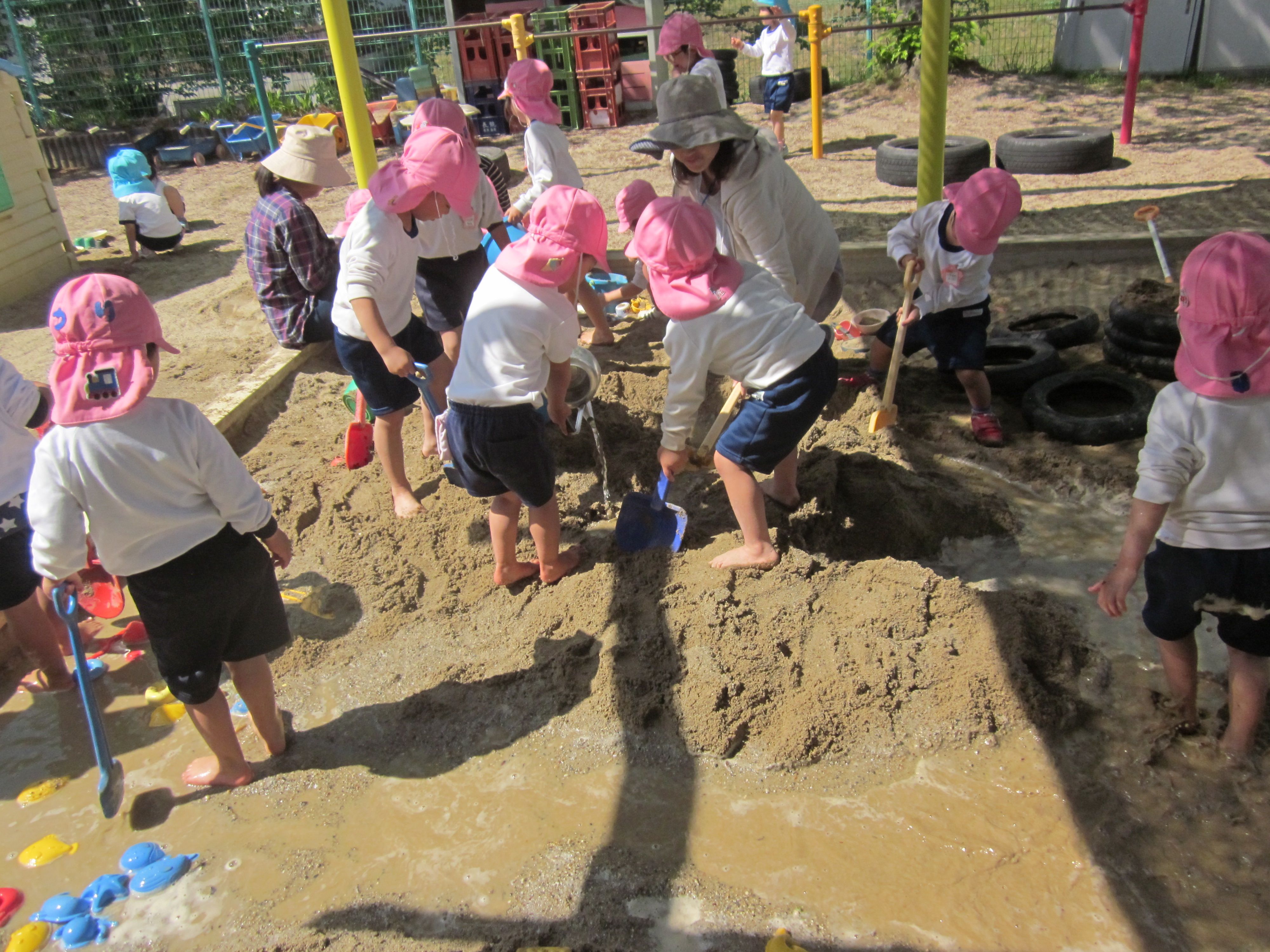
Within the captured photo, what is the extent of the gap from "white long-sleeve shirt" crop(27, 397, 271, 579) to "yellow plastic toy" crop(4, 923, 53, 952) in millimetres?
963

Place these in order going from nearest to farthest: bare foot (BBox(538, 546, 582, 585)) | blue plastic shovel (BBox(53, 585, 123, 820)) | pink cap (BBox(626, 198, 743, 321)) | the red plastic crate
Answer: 1. blue plastic shovel (BBox(53, 585, 123, 820))
2. pink cap (BBox(626, 198, 743, 321))
3. bare foot (BBox(538, 546, 582, 585))
4. the red plastic crate

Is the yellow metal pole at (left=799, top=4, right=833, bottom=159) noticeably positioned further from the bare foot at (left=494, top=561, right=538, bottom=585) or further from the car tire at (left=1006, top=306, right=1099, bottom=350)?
the bare foot at (left=494, top=561, right=538, bottom=585)

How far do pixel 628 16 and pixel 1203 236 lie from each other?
10144 millimetres

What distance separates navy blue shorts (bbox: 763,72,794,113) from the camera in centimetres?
1075

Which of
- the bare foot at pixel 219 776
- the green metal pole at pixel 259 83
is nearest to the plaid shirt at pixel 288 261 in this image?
the bare foot at pixel 219 776

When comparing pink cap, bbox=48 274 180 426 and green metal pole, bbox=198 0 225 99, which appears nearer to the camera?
pink cap, bbox=48 274 180 426

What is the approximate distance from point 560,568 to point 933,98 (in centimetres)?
358

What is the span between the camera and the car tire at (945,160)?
824cm

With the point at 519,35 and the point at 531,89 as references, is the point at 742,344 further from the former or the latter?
the point at 519,35

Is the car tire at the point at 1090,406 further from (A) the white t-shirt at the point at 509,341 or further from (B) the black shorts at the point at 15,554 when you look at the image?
(B) the black shorts at the point at 15,554

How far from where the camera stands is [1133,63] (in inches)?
359

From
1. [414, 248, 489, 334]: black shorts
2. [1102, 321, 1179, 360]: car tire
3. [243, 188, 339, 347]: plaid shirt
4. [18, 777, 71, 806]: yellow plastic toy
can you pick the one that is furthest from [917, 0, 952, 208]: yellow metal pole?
[18, 777, 71, 806]: yellow plastic toy

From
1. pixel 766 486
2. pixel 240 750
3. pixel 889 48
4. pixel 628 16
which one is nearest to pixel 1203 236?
pixel 766 486

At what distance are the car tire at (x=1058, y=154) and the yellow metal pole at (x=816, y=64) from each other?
81.5 inches
